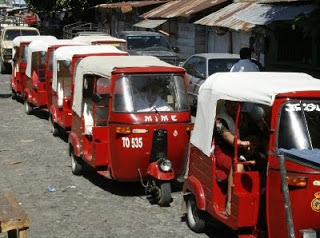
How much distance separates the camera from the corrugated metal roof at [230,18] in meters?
18.0

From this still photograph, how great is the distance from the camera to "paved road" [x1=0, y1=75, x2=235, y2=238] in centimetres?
795

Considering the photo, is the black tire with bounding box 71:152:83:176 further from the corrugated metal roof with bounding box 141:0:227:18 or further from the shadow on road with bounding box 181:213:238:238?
the corrugated metal roof with bounding box 141:0:227:18

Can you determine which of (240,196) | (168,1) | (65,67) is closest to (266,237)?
(240,196)

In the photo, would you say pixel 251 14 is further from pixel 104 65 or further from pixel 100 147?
pixel 100 147

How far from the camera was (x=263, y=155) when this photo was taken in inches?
259

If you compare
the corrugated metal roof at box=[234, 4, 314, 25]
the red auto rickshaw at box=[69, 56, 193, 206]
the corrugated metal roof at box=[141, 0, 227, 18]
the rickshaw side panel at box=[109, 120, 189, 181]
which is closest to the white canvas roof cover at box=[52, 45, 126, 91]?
the red auto rickshaw at box=[69, 56, 193, 206]

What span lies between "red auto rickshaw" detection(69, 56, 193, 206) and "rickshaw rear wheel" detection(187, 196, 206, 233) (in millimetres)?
Answer: 947

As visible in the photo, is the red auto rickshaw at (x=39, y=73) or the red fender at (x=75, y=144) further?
the red auto rickshaw at (x=39, y=73)

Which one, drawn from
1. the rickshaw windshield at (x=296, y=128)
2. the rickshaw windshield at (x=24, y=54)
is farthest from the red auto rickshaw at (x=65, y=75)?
the rickshaw windshield at (x=296, y=128)

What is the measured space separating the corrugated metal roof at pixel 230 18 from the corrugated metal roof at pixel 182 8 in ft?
4.02

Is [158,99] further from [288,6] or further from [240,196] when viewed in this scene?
[288,6]

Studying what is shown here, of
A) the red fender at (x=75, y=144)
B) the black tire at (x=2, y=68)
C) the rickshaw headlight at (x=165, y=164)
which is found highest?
the rickshaw headlight at (x=165, y=164)

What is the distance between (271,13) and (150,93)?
8605 millimetres

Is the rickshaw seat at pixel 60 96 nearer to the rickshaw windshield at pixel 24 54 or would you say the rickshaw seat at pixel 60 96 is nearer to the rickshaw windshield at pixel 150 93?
the rickshaw windshield at pixel 150 93
